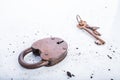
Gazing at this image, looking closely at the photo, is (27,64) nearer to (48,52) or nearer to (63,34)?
(48,52)

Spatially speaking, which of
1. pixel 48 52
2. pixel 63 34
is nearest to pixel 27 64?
pixel 48 52

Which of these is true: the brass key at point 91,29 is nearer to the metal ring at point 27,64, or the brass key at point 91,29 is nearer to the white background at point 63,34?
the white background at point 63,34

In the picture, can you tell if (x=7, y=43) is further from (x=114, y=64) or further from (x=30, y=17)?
(x=114, y=64)

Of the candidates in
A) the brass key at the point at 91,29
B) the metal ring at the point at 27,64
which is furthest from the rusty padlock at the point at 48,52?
the brass key at the point at 91,29

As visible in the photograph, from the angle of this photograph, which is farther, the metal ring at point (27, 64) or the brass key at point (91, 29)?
the brass key at point (91, 29)

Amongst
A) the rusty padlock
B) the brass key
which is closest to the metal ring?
the rusty padlock

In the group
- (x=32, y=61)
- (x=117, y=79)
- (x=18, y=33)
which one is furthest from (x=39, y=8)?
(x=117, y=79)
